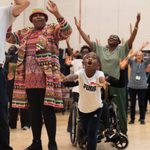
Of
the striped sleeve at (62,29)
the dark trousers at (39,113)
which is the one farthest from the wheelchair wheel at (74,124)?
the striped sleeve at (62,29)

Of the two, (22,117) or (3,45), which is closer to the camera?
(3,45)

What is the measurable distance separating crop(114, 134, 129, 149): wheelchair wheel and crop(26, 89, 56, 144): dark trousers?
1030 millimetres

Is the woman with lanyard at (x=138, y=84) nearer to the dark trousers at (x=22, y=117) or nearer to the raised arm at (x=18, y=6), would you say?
the dark trousers at (x=22, y=117)

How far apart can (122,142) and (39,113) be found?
1.22 m

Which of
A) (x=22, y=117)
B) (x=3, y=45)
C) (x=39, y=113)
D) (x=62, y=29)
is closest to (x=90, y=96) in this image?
(x=39, y=113)

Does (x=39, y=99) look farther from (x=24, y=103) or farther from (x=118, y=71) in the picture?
(x=118, y=71)

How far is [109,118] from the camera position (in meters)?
4.50

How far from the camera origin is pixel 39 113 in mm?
3998

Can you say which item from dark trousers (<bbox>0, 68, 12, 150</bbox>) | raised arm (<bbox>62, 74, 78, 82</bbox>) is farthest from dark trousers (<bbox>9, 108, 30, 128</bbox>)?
dark trousers (<bbox>0, 68, 12, 150</bbox>)

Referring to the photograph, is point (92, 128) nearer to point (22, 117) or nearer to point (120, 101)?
point (120, 101)

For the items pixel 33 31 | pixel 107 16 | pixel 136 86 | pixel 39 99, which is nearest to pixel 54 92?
pixel 39 99

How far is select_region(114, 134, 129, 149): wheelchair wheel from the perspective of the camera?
181 inches

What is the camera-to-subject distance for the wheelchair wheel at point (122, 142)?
181 inches

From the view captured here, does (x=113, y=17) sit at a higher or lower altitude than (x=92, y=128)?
higher
